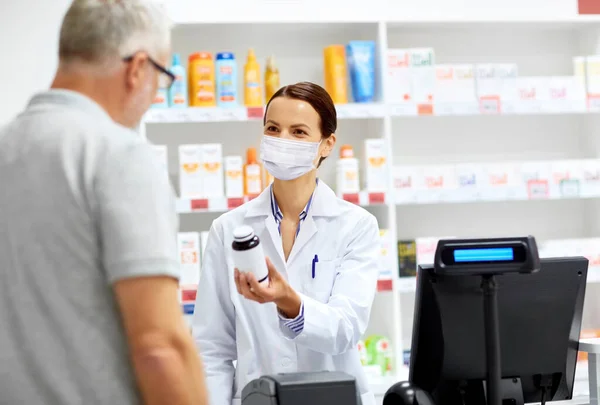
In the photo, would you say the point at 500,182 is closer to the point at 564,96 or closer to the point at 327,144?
the point at 564,96

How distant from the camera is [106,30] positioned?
1.34 metres

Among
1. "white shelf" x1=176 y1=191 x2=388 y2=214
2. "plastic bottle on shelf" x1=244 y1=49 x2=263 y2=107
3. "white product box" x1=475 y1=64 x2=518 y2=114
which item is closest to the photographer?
"white shelf" x1=176 y1=191 x2=388 y2=214

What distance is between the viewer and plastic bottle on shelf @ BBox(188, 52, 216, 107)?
13.2 ft

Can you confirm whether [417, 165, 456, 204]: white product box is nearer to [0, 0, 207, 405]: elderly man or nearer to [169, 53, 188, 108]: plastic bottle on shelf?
[169, 53, 188, 108]: plastic bottle on shelf

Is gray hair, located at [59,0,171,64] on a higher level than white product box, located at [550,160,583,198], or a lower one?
higher

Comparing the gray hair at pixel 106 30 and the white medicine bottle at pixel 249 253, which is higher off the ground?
the gray hair at pixel 106 30

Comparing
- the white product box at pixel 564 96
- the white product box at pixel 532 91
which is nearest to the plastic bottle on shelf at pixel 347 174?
the white product box at pixel 532 91

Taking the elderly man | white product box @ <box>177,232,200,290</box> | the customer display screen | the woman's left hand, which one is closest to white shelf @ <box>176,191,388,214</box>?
white product box @ <box>177,232,200,290</box>

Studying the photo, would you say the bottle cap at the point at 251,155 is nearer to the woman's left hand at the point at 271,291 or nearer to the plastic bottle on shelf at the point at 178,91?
the plastic bottle on shelf at the point at 178,91

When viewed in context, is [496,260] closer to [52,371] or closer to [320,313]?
[320,313]

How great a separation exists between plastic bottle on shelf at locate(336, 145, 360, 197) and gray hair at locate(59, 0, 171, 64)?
271 centimetres

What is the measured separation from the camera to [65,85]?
1.38 m

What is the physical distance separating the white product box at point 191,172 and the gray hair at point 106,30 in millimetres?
2595

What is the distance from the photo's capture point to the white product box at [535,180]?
4191 millimetres
